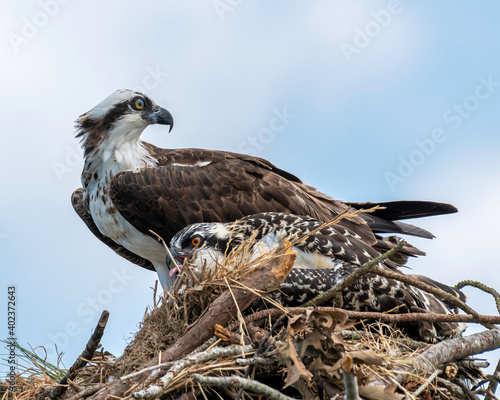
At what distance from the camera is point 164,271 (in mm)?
6660

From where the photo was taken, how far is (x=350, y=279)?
3.87 m

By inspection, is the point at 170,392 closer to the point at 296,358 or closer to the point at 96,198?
the point at 296,358

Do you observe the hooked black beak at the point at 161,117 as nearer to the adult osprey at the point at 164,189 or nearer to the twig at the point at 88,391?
the adult osprey at the point at 164,189

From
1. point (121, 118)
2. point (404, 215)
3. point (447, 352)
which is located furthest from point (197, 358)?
point (404, 215)

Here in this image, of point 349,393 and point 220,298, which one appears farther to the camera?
point 220,298

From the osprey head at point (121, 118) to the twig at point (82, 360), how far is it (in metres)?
2.30

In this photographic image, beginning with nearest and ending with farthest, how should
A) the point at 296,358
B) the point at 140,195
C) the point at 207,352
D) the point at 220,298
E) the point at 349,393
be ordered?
the point at 349,393 → the point at 296,358 → the point at 207,352 → the point at 220,298 → the point at 140,195

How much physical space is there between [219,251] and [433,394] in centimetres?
163

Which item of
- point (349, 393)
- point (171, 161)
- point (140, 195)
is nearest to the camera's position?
point (349, 393)

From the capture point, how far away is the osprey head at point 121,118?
644 centimetres

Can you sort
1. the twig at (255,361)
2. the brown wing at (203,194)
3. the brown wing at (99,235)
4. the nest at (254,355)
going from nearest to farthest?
the nest at (254,355) → the twig at (255,361) → the brown wing at (203,194) → the brown wing at (99,235)

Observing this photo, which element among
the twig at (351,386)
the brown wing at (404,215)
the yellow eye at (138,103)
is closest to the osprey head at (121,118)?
the yellow eye at (138,103)

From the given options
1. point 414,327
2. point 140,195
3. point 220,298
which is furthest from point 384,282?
point 140,195

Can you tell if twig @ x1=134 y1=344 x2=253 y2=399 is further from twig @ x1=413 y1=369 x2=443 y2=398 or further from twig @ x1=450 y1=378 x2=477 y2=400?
twig @ x1=450 y1=378 x2=477 y2=400
